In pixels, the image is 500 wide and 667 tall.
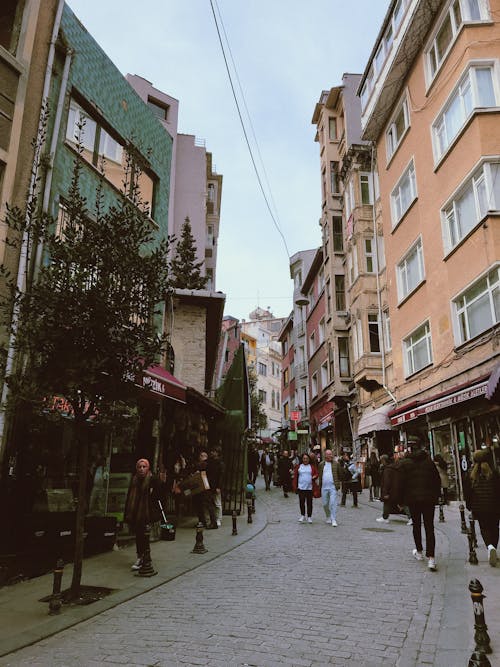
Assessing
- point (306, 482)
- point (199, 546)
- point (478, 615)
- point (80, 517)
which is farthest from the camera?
point (306, 482)

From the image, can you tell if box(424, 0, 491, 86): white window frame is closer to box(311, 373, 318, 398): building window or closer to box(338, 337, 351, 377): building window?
box(338, 337, 351, 377): building window

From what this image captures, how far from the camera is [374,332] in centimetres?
2466

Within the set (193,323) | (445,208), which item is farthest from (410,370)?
(193,323)

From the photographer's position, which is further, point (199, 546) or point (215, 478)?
point (215, 478)

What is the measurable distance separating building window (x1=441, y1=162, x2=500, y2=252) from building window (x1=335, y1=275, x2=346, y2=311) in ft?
48.6

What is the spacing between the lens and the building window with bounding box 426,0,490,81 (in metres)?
15.0

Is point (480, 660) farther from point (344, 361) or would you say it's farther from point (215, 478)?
point (344, 361)

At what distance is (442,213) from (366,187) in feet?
35.8

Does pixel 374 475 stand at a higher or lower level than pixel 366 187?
lower

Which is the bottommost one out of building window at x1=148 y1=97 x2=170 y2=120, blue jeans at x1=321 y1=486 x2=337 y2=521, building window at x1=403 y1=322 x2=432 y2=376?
blue jeans at x1=321 y1=486 x2=337 y2=521

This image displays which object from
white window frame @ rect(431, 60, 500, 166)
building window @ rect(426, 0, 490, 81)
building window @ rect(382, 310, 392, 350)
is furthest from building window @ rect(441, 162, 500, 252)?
building window @ rect(382, 310, 392, 350)

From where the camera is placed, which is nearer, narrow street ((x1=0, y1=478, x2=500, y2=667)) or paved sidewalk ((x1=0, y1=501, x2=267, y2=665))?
narrow street ((x1=0, y1=478, x2=500, y2=667))

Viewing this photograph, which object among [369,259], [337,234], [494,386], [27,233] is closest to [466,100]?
[494,386]

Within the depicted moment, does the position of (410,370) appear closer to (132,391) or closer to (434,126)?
(434,126)
